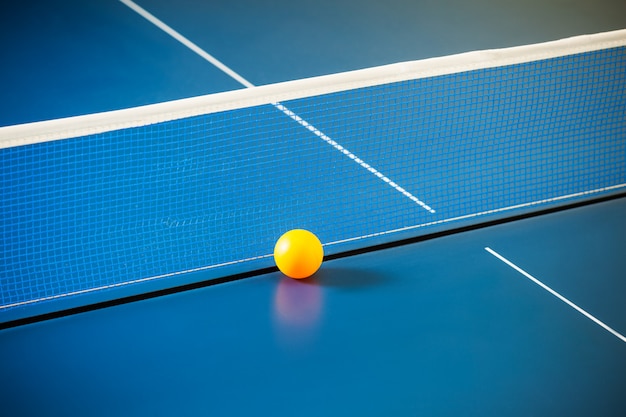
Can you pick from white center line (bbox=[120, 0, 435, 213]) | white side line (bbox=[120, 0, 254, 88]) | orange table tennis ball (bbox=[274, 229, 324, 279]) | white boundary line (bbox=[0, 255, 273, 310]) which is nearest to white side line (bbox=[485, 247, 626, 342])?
white center line (bbox=[120, 0, 435, 213])

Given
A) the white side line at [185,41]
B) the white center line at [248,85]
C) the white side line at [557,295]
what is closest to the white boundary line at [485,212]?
the white center line at [248,85]

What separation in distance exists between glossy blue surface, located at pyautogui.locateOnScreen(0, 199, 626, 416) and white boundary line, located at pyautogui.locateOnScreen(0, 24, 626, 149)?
1.32 meters

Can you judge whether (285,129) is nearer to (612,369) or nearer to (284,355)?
(284,355)

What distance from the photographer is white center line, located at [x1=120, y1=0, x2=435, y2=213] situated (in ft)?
25.0

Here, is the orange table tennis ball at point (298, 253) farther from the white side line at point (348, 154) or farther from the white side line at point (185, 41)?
the white side line at point (185, 41)

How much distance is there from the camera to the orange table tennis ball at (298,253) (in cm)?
627

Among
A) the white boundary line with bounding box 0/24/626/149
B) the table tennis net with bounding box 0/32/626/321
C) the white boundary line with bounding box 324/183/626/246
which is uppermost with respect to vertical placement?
the white boundary line with bounding box 0/24/626/149

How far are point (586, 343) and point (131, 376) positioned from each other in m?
2.98

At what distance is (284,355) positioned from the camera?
5621mm

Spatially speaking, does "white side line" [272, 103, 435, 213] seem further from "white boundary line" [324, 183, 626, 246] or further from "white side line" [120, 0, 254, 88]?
"white side line" [120, 0, 254, 88]

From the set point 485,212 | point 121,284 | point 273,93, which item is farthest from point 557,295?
point 121,284

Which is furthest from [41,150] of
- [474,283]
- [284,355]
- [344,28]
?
[344,28]

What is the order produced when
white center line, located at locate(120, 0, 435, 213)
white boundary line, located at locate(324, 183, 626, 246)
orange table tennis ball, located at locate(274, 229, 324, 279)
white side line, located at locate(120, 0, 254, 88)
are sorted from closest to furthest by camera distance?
orange table tennis ball, located at locate(274, 229, 324, 279)
white boundary line, located at locate(324, 183, 626, 246)
white center line, located at locate(120, 0, 435, 213)
white side line, located at locate(120, 0, 254, 88)

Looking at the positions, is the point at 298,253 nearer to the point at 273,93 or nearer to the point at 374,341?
the point at 374,341
